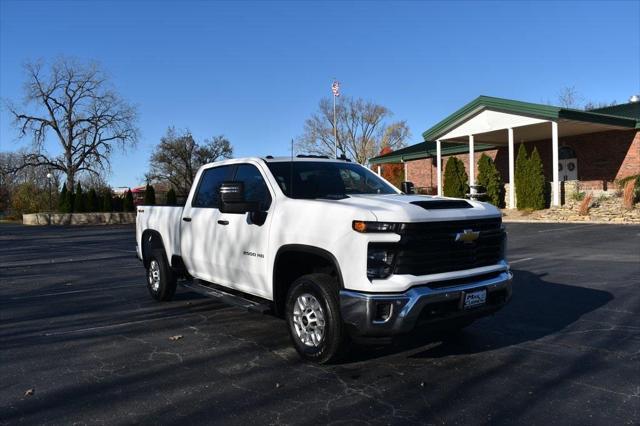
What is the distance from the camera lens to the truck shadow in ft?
16.5

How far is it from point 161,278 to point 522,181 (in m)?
21.8

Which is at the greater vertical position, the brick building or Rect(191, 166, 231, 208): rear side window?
the brick building

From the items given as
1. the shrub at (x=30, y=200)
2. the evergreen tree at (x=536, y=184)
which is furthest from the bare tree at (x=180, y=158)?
the evergreen tree at (x=536, y=184)

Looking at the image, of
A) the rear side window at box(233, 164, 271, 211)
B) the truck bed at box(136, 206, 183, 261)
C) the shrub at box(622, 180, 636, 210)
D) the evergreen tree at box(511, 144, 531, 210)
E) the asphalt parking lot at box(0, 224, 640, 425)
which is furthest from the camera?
the evergreen tree at box(511, 144, 531, 210)

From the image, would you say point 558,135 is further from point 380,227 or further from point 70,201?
point 70,201

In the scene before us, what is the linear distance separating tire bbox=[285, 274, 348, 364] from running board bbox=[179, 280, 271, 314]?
38cm

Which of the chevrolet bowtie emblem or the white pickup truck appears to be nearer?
the white pickup truck

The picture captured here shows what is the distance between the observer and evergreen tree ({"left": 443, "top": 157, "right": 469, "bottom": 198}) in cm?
3083

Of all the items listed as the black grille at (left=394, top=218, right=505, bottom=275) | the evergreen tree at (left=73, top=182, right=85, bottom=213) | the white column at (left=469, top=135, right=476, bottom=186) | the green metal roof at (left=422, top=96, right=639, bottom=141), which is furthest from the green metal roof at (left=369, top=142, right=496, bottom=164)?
the black grille at (left=394, top=218, right=505, bottom=275)

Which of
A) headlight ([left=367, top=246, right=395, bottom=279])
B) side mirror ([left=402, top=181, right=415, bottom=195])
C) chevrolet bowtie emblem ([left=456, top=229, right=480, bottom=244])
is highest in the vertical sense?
side mirror ([left=402, top=181, right=415, bottom=195])

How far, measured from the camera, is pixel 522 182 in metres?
25.2

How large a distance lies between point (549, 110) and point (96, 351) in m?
22.6

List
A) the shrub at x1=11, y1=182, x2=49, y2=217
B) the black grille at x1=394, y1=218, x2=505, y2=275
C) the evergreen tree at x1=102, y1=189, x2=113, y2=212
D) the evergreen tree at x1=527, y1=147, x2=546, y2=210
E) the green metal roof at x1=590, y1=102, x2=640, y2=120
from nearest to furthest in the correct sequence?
the black grille at x1=394, y1=218, x2=505, y2=275
the evergreen tree at x1=527, y1=147, x2=546, y2=210
the green metal roof at x1=590, y1=102, x2=640, y2=120
the evergreen tree at x1=102, y1=189, x2=113, y2=212
the shrub at x1=11, y1=182, x2=49, y2=217

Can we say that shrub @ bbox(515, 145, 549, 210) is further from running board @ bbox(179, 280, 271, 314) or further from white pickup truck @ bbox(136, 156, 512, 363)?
running board @ bbox(179, 280, 271, 314)
